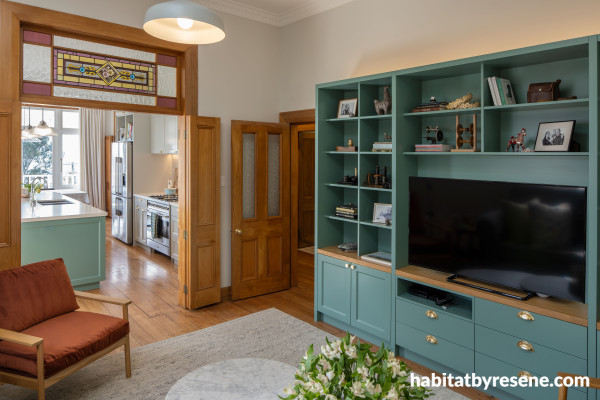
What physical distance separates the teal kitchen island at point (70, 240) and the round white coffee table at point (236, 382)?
3264 mm

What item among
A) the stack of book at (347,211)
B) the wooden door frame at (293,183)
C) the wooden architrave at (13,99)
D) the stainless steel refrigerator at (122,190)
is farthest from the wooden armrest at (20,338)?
the stainless steel refrigerator at (122,190)

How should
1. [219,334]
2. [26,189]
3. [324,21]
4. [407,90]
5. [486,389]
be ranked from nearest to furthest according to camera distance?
[486,389] → [407,90] → [219,334] → [324,21] → [26,189]

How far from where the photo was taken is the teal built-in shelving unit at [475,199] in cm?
241

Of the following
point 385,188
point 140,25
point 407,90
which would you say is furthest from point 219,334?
point 140,25

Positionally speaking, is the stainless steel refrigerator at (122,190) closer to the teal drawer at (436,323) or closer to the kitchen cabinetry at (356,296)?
the kitchen cabinetry at (356,296)

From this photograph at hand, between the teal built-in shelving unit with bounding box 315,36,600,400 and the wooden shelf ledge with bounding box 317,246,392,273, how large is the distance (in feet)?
0.04

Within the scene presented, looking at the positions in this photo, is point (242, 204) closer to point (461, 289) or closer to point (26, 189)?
point (461, 289)

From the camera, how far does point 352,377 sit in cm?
147

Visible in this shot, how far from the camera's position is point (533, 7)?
2896 millimetres

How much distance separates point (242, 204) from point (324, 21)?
2.19 m

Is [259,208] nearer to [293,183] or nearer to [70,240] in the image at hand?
[293,183]

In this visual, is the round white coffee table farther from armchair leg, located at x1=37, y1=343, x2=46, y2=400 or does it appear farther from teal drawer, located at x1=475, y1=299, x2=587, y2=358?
teal drawer, located at x1=475, y1=299, x2=587, y2=358

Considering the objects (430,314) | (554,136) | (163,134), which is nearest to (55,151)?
(163,134)

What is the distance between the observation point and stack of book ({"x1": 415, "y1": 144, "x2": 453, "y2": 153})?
3.18 metres
